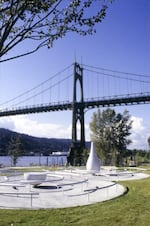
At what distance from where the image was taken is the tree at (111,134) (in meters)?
34.2

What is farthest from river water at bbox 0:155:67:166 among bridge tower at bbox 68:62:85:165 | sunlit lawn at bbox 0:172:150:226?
sunlit lawn at bbox 0:172:150:226

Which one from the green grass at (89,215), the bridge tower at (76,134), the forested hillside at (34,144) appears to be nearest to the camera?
the green grass at (89,215)

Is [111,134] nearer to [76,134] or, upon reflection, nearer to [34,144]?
[76,134]

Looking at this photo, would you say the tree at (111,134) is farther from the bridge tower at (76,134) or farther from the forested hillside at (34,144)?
the forested hillside at (34,144)

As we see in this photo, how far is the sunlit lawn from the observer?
6.73 metres

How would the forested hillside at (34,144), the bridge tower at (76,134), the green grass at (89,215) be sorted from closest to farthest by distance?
1. the green grass at (89,215)
2. the bridge tower at (76,134)
3. the forested hillside at (34,144)

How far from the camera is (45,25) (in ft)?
19.5

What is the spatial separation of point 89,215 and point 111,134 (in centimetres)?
2740

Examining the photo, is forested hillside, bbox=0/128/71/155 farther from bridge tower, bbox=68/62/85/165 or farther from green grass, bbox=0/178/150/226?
green grass, bbox=0/178/150/226

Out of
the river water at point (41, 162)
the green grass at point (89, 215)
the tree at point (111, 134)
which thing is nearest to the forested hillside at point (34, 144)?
the river water at point (41, 162)

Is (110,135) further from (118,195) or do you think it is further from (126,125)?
(118,195)

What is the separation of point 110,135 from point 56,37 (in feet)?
95.2

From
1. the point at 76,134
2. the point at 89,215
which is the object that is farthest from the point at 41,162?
the point at 89,215

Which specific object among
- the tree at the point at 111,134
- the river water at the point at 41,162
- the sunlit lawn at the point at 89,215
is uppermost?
the tree at the point at 111,134
